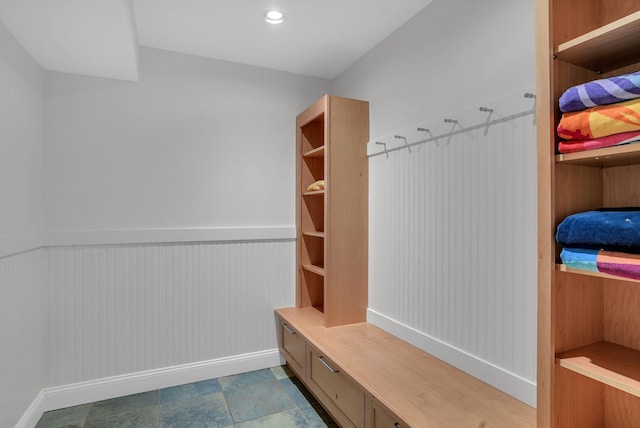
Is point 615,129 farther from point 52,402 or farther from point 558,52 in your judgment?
point 52,402

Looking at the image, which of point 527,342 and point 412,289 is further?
point 412,289

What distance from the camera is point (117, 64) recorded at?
7.18ft

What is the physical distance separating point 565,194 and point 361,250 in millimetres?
1508

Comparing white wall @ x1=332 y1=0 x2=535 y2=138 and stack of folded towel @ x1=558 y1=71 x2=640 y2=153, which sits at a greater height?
white wall @ x1=332 y1=0 x2=535 y2=138

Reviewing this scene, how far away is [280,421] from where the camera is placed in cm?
207

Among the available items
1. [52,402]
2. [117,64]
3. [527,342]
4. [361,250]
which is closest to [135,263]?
[52,402]

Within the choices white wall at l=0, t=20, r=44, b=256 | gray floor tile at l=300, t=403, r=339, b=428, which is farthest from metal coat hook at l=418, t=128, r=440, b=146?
white wall at l=0, t=20, r=44, b=256

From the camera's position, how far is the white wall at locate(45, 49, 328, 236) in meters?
2.28

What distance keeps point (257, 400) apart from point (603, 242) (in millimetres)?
2132

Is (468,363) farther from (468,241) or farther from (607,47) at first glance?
(607,47)

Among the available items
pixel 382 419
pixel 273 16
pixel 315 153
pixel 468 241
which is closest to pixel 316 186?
pixel 315 153

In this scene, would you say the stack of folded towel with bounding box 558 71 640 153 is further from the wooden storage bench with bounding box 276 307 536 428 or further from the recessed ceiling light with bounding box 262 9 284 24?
the recessed ceiling light with bounding box 262 9 284 24

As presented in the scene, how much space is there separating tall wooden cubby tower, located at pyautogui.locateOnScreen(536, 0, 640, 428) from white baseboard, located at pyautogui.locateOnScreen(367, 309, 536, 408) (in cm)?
30

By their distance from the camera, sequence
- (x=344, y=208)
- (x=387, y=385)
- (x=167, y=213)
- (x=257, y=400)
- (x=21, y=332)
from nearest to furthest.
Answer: (x=387, y=385) < (x=21, y=332) < (x=257, y=400) < (x=344, y=208) < (x=167, y=213)
